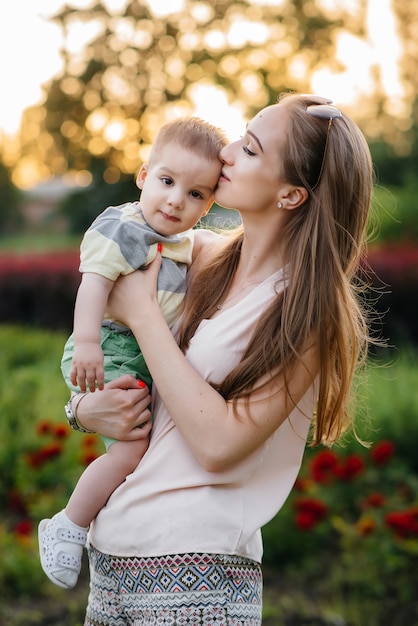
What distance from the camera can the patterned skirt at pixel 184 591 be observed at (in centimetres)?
205

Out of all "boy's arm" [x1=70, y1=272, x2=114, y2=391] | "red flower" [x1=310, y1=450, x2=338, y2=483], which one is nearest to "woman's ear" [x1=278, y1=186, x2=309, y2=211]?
"boy's arm" [x1=70, y1=272, x2=114, y2=391]

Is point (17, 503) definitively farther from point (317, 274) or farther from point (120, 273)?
point (317, 274)

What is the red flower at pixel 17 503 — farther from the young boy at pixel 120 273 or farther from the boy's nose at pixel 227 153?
the boy's nose at pixel 227 153

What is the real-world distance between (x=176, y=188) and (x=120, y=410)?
570mm

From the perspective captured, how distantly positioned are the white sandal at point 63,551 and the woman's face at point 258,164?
905mm

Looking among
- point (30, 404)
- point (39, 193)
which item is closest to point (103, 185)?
point (39, 193)

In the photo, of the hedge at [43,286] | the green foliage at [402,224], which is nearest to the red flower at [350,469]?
the hedge at [43,286]

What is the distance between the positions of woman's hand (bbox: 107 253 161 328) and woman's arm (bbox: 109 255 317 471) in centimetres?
8

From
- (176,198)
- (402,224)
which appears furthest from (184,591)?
(402,224)

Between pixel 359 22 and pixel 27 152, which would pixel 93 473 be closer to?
pixel 359 22

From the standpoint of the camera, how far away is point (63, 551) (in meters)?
2.27

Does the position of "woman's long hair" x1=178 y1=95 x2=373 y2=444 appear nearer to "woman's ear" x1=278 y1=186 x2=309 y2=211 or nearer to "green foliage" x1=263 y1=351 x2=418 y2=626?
"woman's ear" x1=278 y1=186 x2=309 y2=211

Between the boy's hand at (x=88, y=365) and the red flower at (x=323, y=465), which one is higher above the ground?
the boy's hand at (x=88, y=365)

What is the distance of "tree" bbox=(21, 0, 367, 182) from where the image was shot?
21.5m
